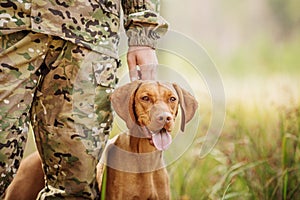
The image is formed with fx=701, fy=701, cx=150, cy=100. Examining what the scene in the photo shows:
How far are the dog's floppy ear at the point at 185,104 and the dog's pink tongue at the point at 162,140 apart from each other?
192mm

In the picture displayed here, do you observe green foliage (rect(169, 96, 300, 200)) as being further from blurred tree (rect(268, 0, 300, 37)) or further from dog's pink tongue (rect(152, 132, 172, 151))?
blurred tree (rect(268, 0, 300, 37))

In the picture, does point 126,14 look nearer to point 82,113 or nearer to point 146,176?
point 82,113

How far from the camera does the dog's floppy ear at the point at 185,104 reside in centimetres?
284

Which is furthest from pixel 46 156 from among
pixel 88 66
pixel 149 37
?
pixel 149 37

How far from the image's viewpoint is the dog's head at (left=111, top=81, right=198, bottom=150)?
269 centimetres

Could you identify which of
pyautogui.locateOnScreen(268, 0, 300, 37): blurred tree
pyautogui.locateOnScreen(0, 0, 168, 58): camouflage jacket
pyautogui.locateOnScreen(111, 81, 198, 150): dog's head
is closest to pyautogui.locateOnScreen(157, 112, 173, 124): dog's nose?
pyautogui.locateOnScreen(111, 81, 198, 150): dog's head

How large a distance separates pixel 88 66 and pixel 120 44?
11.2 inches

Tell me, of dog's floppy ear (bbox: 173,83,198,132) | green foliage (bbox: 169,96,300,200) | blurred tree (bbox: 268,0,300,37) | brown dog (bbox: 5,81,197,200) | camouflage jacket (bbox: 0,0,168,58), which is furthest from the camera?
blurred tree (bbox: 268,0,300,37)

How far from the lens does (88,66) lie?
277cm

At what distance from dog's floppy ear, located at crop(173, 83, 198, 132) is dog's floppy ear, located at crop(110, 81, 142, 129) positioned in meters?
0.17

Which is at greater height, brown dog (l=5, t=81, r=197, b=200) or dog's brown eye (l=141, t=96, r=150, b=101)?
dog's brown eye (l=141, t=96, r=150, b=101)

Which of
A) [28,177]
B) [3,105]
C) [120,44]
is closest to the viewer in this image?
[3,105]

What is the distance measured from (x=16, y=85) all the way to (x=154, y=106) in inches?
21.0

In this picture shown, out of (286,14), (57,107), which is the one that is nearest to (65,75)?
(57,107)
